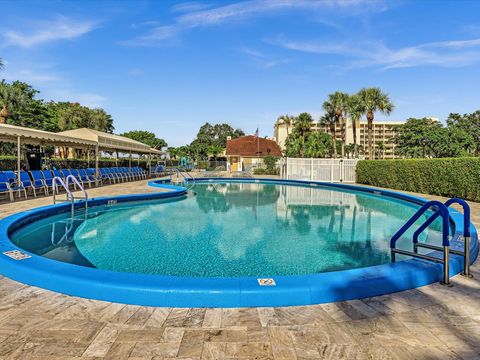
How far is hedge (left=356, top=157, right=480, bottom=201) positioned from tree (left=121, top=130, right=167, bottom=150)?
63796mm

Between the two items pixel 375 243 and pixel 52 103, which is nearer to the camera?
pixel 375 243

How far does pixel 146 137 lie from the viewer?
7750cm

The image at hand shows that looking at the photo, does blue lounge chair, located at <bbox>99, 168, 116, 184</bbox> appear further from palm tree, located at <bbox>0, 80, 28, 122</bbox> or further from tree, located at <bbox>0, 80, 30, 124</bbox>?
palm tree, located at <bbox>0, 80, 28, 122</bbox>

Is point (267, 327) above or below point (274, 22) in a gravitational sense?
below

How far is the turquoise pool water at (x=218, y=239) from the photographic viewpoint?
16.3 ft

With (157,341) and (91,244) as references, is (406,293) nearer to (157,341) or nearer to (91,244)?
(157,341)

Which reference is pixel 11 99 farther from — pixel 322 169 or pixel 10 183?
pixel 322 169

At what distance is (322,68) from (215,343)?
23.0 m

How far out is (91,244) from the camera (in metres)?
6.00

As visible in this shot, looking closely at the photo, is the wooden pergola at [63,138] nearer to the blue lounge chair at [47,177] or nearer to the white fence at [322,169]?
the blue lounge chair at [47,177]

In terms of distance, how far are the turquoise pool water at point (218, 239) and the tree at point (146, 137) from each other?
6806 centimetres

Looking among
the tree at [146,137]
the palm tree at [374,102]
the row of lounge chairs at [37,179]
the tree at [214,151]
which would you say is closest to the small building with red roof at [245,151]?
the tree at [214,151]

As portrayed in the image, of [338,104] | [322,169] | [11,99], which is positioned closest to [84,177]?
[322,169]

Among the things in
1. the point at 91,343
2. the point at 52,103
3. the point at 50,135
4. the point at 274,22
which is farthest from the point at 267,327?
the point at 52,103
